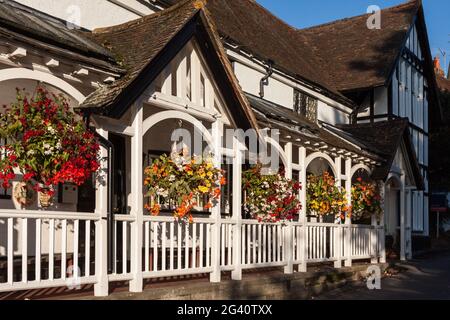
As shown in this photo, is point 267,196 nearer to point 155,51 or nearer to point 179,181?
point 179,181

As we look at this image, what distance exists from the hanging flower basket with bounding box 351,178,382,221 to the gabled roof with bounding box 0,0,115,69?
8.35m

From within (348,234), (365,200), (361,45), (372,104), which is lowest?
(348,234)

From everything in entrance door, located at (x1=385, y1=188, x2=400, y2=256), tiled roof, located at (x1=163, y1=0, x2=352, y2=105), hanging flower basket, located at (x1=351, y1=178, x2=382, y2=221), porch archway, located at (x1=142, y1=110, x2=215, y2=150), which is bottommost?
entrance door, located at (x1=385, y1=188, x2=400, y2=256)

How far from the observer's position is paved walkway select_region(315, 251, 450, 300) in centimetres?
1293

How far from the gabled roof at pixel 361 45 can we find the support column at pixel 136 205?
15.7 meters

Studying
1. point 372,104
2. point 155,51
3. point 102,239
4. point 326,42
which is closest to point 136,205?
point 102,239

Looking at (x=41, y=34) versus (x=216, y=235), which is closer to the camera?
(x=41, y=34)

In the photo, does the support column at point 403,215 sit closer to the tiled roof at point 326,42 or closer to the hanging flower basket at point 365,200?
the hanging flower basket at point 365,200

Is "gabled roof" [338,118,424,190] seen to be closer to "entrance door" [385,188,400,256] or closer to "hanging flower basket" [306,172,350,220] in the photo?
"hanging flower basket" [306,172,350,220]

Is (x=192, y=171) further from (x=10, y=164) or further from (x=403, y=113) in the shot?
(x=403, y=113)

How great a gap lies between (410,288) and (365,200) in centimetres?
244

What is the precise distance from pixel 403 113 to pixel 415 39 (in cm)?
381

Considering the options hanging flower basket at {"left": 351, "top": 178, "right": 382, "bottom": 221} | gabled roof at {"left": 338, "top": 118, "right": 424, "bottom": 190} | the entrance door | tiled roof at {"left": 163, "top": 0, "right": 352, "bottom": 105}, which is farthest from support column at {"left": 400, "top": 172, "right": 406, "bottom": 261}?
tiled roof at {"left": 163, "top": 0, "right": 352, "bottom": 105}

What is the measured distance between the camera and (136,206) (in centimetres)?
855
